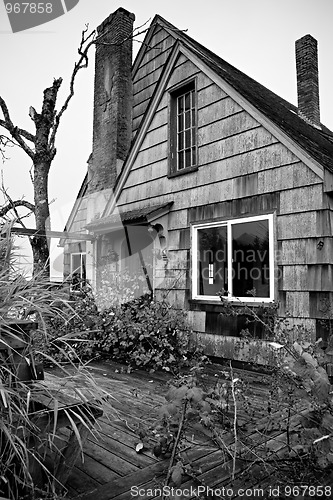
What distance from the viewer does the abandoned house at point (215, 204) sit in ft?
15.1

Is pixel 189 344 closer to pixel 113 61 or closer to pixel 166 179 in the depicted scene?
pixel 166 179

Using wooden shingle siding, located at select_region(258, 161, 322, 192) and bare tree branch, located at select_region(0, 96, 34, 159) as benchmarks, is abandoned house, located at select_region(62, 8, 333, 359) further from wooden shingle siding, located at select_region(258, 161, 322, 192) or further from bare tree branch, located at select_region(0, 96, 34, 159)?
bare tree branch, located at select_region(0, 96, 34, 159)

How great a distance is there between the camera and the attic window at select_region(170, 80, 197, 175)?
20.9 ft

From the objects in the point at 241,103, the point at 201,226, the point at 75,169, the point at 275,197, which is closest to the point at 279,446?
the point at 275,197

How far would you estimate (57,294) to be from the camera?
7.50 feet

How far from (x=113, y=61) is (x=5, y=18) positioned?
11.6ft

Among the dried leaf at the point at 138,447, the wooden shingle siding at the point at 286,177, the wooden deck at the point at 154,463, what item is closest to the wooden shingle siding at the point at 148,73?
the wooden shingle siding at the point at 286,177

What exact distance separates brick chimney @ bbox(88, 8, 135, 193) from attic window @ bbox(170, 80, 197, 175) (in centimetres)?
226

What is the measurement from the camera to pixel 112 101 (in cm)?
895

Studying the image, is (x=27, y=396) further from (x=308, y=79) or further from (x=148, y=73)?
(x=308, y=79)

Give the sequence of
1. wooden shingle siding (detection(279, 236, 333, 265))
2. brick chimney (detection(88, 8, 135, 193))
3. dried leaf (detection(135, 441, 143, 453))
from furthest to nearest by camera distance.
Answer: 1. brick chimney (detection(88, 8, 135, 193))
2. wooden shingle siding (detection(279, 236, 333, 265))
3. dried leaf (detection(135, 441, 143, 453))

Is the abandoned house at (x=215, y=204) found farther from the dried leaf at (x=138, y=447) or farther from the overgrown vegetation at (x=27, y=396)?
the overgrown vegetation at (x=27, y=396)

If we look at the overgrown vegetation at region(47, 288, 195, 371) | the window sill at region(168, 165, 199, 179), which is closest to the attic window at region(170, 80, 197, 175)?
the window sill at region(168, 165, 199, 179)

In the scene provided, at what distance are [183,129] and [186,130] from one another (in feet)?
0.34
